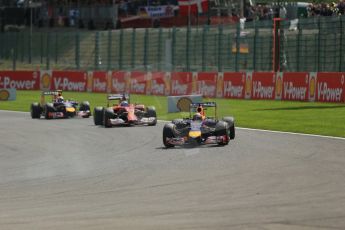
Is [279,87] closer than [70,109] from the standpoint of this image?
No

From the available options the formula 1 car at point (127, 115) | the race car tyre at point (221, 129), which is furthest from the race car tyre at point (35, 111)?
the race car tyre at point (221, 129)

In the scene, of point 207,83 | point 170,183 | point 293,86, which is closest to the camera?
point 170,183

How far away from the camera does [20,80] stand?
54.6 meters

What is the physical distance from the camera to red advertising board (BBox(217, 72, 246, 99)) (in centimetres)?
3769

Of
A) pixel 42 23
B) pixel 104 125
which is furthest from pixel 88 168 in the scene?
pixel 42 23

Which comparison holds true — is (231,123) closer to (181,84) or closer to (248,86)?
(248,86)

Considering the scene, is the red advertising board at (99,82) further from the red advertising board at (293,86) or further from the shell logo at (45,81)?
the red advertising board at (293,86)

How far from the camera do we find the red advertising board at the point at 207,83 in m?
38.8

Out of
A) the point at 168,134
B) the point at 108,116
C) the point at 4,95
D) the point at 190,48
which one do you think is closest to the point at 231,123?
the point at 168,134

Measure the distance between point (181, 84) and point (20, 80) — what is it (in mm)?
16121

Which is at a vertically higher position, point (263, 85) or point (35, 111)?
point (263, 85)

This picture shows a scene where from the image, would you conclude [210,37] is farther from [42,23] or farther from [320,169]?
[320,169]

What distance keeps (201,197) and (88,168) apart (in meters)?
4.30

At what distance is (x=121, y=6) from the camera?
205 ft
